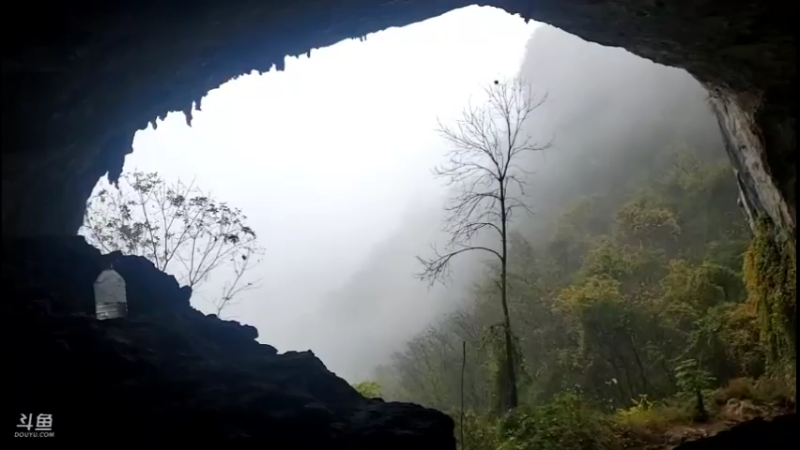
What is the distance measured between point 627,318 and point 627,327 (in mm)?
188

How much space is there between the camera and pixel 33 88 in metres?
3.54

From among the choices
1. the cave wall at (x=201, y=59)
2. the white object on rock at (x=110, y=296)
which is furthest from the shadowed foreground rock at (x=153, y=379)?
the cave wall at (x=201, y=59)

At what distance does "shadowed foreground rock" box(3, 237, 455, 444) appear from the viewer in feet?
10.8

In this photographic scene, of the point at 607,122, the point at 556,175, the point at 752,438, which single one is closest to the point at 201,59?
the point at 752,438

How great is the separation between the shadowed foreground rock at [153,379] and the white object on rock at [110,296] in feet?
0.24

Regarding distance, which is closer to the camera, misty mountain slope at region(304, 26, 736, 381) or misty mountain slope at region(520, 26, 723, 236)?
misty mountain slope at region(304, 26, 736, 381)

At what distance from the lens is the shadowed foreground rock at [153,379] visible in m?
3.29

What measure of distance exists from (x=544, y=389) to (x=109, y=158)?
9004 millimetres

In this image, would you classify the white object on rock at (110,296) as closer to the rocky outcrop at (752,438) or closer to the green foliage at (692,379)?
the rocky outcrop at (752,438)

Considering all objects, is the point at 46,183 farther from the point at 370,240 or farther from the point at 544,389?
the point at 370,240

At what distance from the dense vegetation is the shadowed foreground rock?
3.69m

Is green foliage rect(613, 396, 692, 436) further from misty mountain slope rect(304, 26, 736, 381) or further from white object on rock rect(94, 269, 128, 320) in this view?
white object on rock rect(94, 269, 128, 320)

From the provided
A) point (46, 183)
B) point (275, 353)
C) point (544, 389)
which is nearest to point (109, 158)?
point (46, 183)

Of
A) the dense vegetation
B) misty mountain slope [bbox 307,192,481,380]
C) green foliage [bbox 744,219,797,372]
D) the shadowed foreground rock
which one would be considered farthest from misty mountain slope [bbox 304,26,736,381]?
the shadowed foreground rock
